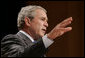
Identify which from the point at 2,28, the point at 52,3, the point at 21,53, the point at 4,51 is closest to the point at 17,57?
the point at 21,53

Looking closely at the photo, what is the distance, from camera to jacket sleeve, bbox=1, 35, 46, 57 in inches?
45.9

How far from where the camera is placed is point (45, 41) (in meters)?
1.15

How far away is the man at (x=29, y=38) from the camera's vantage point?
116 cm

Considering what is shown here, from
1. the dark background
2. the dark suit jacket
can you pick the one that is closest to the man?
the dark suit jacket

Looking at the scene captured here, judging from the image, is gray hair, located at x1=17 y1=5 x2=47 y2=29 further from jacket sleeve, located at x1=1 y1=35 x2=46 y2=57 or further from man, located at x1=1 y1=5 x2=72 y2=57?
jacket sleeve, located at x1=1 y1=35 x2=46 y2=57

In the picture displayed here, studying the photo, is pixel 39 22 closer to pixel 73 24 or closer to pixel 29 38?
pixel 29 38

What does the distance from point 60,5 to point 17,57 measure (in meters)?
1.79

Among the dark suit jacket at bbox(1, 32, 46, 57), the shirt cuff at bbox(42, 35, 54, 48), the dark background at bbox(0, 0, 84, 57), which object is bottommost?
the dark background at bbox(0, 0, 84, 57)

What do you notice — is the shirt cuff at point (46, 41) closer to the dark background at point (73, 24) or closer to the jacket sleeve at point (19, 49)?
the jacket sleeve at point (19, 49)

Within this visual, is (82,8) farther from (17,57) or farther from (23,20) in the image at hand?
(17,57)

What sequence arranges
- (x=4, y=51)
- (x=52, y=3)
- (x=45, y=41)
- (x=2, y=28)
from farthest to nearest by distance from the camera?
(x=52, y=3) < (x=2, y=28) < (x=4, y=51) < (x=45, y=41)

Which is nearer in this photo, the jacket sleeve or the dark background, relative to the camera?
the jacket sleeve

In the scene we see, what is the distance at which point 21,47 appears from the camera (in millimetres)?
1282

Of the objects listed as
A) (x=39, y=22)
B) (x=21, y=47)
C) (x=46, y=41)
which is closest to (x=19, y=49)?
(x=21, y=47)
